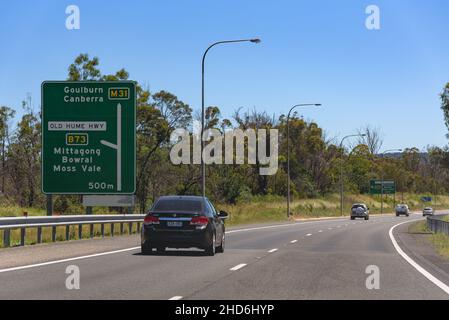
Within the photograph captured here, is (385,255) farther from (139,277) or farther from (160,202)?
(139,277)

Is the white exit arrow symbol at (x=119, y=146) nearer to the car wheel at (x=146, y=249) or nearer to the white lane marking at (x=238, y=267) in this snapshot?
the car wheel at (x=146, y=249)

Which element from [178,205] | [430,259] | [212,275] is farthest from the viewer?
[178,205]

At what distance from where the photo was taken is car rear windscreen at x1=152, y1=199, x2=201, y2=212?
20.8 m

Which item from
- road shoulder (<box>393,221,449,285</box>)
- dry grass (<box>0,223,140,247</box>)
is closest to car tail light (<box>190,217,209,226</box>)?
road shoulder (<box>393,221,449,285</box>)

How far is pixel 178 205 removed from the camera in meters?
20.9

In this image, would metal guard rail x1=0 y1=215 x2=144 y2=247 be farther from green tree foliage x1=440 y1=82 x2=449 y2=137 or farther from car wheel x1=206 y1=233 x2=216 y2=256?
green tree foliage x1=440 y1=82 x2=449 y2=137

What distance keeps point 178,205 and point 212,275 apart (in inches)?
224

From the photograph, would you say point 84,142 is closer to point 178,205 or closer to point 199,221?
point 178,205

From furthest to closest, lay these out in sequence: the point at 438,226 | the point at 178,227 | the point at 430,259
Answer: the point at 438,226 < the point at 430,259 < the point at 178,227

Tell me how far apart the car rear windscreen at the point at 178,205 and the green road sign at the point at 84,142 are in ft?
27.2

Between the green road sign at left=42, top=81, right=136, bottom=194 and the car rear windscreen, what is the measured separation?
828cm

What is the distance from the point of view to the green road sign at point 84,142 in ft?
94.8

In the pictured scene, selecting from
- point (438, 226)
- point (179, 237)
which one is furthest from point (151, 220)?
point (438, 226)

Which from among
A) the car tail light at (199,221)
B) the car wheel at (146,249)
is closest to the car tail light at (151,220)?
the car wheel at (146,249)
